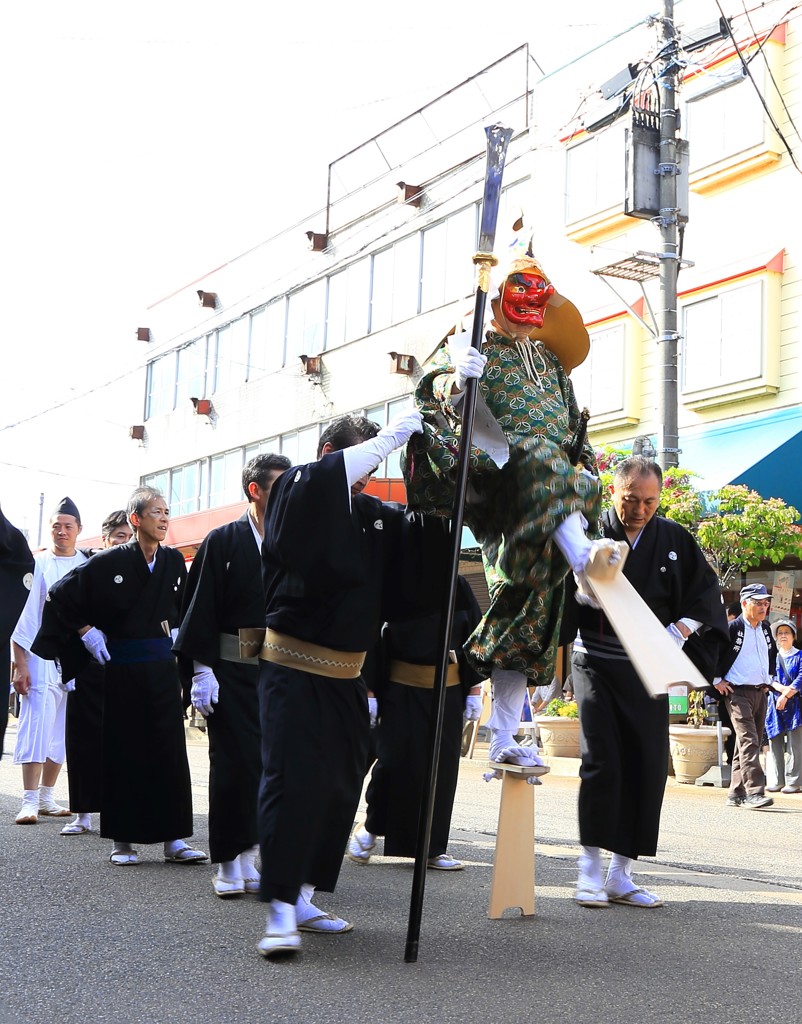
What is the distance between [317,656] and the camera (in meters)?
4.60

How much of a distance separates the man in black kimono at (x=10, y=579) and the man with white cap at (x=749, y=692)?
6.77 metres

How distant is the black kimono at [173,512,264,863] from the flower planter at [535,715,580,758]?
8838 mm

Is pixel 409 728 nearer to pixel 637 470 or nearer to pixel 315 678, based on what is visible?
pixel 637 470

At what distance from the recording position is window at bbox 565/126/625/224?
60.3ft

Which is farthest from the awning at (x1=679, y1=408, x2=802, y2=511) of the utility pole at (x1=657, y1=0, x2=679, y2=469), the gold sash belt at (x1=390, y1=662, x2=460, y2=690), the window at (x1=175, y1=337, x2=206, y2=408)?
the window at (x1=175, y1=337, x2=206, y2=408)

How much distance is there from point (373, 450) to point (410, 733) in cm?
265

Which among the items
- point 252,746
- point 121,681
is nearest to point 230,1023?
point 252,746

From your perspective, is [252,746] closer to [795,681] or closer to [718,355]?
[795,681]

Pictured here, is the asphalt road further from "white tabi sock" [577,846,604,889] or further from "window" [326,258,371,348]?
"window" [326,258,371,348]

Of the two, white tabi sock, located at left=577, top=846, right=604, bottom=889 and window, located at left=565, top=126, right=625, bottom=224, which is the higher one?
window, located at left=565, top=126, right=625, bottom=224

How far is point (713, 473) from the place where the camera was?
15.4m

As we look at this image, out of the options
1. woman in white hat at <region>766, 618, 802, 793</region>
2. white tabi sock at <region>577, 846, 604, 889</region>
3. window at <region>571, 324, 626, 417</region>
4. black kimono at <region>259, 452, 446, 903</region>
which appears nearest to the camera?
black kimono at <region>259, 452, 446, 903</region>

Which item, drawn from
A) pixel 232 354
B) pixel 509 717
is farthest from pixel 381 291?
pixel 509 717

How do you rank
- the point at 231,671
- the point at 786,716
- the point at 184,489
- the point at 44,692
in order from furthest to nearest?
the point at 184,489, the point at 786,716, the point at 44,692, the point at 231,671
